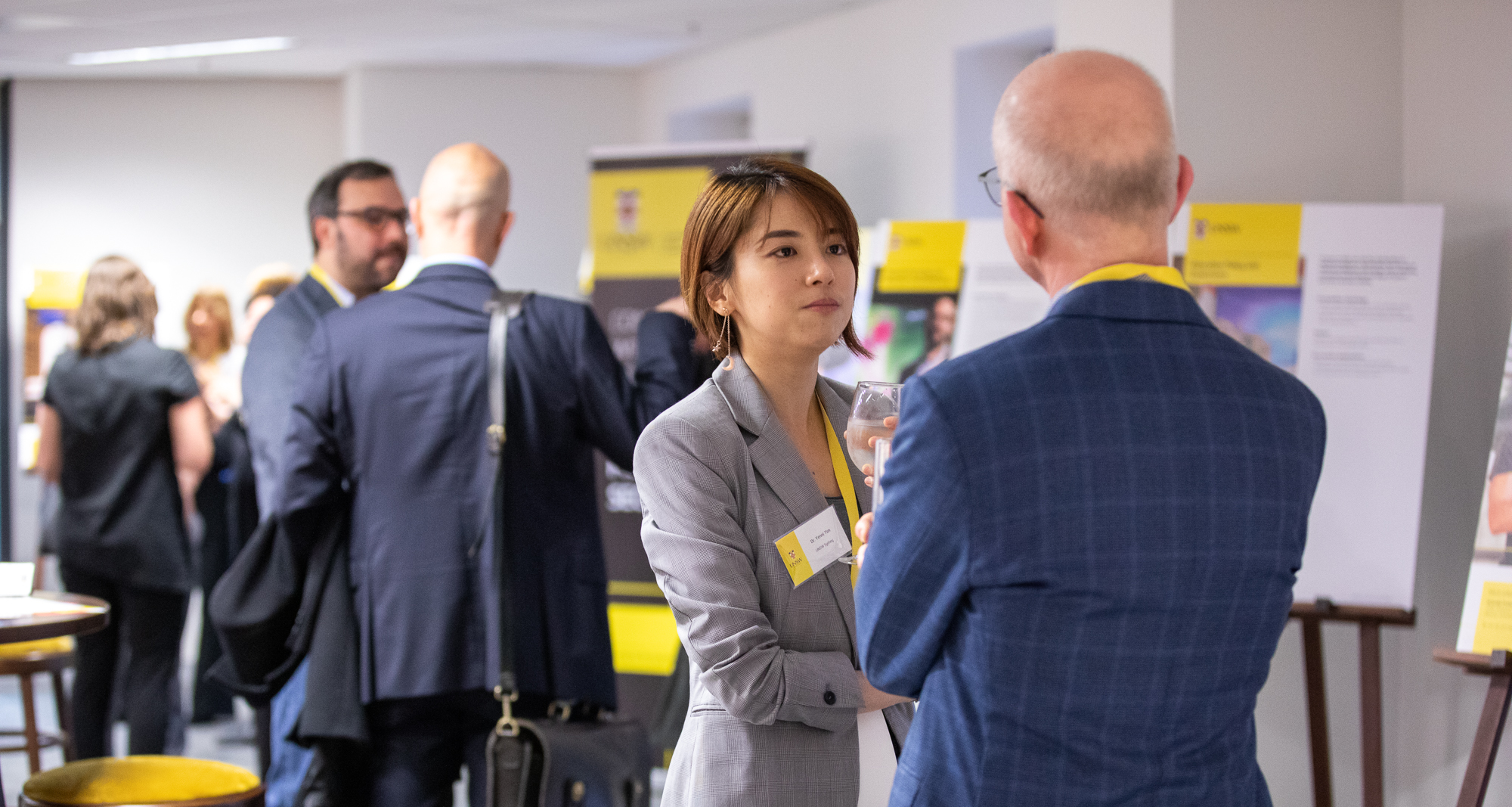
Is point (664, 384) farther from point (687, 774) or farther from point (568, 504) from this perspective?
point (687, 774)

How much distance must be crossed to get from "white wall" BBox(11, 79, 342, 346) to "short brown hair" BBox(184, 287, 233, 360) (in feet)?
7.23

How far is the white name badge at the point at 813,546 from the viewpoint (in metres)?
1.58

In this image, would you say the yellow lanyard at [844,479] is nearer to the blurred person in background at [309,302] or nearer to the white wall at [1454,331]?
the blurred person in background at [309,302]

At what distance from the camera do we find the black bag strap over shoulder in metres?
2.40

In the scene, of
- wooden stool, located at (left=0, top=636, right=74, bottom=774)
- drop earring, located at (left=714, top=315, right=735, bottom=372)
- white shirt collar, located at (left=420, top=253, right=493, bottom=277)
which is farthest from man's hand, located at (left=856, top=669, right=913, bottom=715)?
wooden stool, located at (left=0, top=636, right=74, bottom=774)

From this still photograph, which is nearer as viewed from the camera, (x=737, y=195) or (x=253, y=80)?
(x=737, y=195)

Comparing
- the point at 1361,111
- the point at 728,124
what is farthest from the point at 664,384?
the point at 728,124

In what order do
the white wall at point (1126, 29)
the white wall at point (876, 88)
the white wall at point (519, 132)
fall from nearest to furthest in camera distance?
1. the white wall at point (1126, 29)
2. the white wall at point (876, 88)
3. the white wall at point (519, 132)

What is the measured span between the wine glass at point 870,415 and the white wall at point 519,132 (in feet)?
20.0

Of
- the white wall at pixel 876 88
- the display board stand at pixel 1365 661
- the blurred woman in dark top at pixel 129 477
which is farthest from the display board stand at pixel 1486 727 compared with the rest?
the blurred woman in dark top at pixel 129 477

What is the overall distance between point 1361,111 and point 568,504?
7.70 feet

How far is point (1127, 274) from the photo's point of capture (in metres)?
1.20

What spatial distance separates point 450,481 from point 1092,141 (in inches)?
62.3

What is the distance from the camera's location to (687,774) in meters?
1.59
